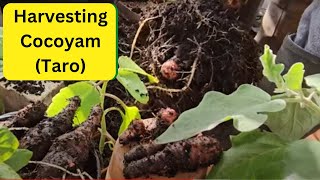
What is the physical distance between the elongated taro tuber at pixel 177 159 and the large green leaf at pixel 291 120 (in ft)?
→ 0.21

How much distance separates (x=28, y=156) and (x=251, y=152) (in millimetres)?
229

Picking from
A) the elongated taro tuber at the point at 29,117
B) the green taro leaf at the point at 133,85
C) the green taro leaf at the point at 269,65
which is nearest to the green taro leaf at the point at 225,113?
the green taro leaf at the point at 269,65

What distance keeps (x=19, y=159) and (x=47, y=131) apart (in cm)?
8

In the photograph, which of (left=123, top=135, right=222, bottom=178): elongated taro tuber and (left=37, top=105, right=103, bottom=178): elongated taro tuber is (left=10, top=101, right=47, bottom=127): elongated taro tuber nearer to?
(left=37, top=105, right=103, bottom=178): elongated taro tuber

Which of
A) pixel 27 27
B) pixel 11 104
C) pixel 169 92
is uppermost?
pixel 27 27

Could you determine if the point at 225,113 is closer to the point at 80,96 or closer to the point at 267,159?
the point at 267,159

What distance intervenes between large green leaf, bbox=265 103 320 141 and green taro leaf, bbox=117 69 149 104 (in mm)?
151

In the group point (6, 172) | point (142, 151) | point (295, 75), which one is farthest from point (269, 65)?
point (6, 172)

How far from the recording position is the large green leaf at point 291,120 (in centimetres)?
54

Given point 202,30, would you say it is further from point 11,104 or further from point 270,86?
point 11,104

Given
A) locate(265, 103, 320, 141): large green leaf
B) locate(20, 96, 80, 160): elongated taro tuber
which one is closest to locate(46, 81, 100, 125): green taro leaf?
locate(20, 96, 80, 160): elongated taro tuber

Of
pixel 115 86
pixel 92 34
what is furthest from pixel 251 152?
pixel 115 86

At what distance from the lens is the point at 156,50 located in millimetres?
738

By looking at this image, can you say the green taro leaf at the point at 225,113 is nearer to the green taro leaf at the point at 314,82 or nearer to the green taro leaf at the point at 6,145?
the green taro leaf at the point at 314,82
